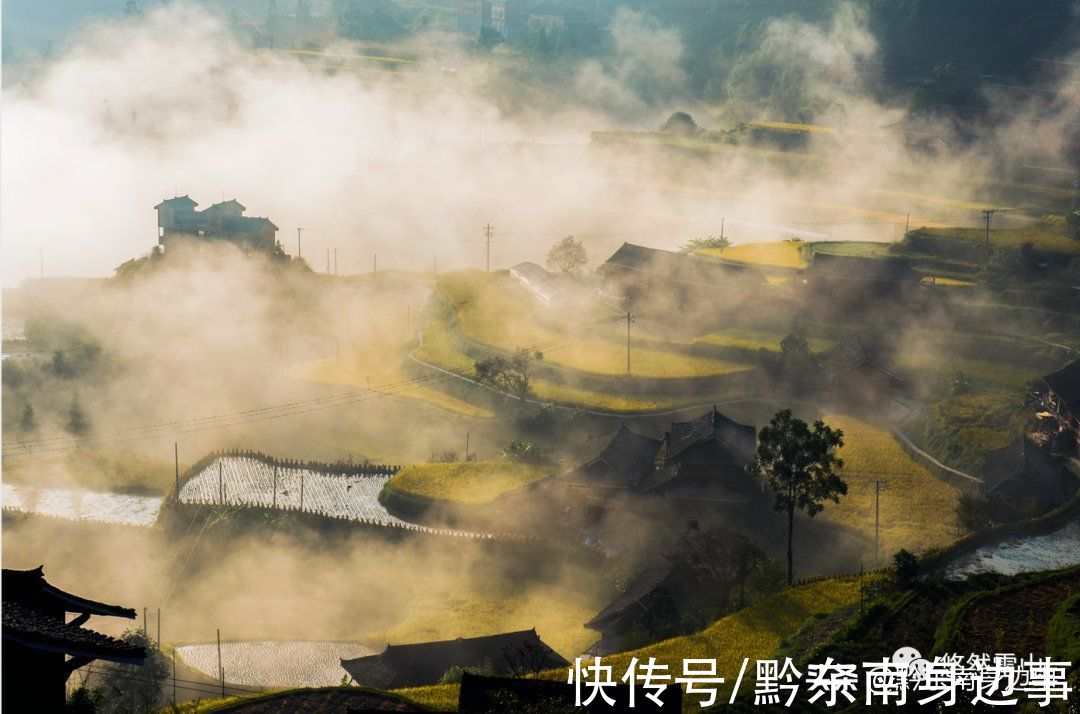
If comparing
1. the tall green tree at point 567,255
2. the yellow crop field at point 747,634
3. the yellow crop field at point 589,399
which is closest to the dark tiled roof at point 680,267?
the tall green tree at point 567,255

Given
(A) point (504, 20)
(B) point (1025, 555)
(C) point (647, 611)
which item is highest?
(A) point (504, 20)

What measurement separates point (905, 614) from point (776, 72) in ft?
406

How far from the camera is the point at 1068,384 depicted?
59.7 meters

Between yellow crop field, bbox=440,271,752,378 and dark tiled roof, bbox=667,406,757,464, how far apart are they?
921cm

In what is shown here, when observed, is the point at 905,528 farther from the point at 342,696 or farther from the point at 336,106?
the point at 336,106

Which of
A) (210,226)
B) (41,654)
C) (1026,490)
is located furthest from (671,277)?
(41,654)

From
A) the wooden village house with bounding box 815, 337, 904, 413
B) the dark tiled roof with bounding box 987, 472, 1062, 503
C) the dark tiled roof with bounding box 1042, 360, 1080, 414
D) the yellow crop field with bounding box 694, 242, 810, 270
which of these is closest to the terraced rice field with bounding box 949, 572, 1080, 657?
the dark tiled roof with bounding box 987, 472, 1062, 503

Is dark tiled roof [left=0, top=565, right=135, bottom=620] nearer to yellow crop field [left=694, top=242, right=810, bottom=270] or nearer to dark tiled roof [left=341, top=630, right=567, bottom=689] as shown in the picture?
dark tiled roof [left=341, top=630, right=567, bottom=689]

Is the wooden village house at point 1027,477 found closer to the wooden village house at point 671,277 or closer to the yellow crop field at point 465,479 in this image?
the yellow crop field at point 465,479

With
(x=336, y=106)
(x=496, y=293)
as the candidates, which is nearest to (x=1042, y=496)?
(x=496, y=293)

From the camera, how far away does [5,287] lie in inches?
4444

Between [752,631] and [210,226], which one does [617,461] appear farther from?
[210,226]

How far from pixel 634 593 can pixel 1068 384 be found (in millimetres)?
26850

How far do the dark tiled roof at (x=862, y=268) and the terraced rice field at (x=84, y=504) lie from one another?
41.8m
